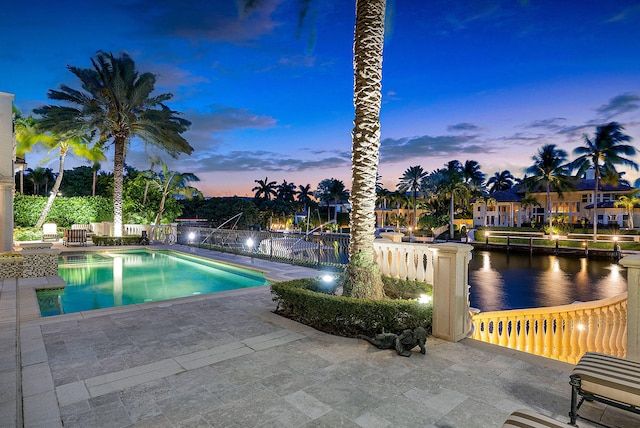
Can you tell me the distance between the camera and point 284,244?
42.3 ft

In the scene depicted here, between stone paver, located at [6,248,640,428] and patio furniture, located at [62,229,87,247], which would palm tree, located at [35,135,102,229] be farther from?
stone paver, located at [6,248,640,428]

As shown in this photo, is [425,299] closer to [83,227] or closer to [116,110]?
[116,110]

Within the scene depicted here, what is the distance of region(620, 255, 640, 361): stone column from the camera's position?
352 centimetres

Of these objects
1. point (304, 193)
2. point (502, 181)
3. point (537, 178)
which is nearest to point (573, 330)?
point (537, 178)

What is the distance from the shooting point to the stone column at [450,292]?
463 centimetres

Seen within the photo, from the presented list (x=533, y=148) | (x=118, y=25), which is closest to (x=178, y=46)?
(x=118, y=25)

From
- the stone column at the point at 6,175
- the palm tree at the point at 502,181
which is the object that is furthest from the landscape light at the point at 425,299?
the palm tree at the point at 502,181

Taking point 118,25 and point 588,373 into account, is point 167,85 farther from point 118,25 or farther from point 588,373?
point 588,373

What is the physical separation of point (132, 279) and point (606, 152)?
47.9 meters


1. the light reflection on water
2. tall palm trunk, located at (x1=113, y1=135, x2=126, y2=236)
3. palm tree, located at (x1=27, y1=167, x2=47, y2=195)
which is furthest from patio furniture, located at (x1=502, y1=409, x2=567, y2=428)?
palm tree, located at (x1=27, y1=167, x2=47, y2=195)

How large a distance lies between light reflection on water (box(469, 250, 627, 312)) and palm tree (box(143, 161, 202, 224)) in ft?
79.0

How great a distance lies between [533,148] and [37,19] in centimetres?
5209

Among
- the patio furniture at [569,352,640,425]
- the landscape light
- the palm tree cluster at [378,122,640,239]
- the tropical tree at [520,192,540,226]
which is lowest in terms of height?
the landscape light

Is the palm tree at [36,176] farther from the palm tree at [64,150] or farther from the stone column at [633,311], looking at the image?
the stone column at [633,311]
